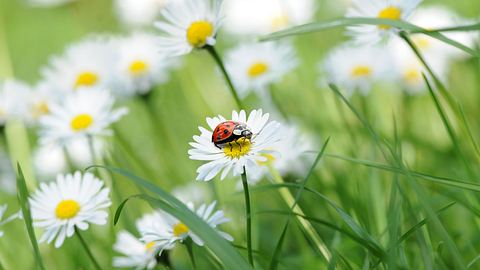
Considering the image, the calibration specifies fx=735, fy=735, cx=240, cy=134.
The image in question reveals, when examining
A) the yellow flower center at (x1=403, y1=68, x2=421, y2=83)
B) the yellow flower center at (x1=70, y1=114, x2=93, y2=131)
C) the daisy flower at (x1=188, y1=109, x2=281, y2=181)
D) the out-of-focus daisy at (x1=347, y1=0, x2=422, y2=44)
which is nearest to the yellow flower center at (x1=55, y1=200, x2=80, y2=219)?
the daisy flower at (x1=188, y1=109, x2=281, y2=181)

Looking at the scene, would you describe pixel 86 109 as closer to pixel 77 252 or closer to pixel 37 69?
pixel 77 252

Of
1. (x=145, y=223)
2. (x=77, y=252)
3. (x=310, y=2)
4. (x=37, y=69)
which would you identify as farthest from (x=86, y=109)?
(x=37, y=69)

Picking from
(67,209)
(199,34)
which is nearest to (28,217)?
(67,209)

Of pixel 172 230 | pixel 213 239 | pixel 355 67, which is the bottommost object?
pixel 213 239

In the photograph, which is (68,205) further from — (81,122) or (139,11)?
(139,11)

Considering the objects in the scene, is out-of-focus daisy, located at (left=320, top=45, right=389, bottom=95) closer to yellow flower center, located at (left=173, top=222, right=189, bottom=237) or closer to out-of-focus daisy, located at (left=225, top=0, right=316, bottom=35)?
out-of-focus daisy, located at (left=225, top=0, right=316, bottom=35)

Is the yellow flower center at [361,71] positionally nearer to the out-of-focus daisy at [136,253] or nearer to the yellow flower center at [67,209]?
the out-of-focus daisy at [136,253]

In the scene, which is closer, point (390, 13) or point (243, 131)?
point (243, 131)
